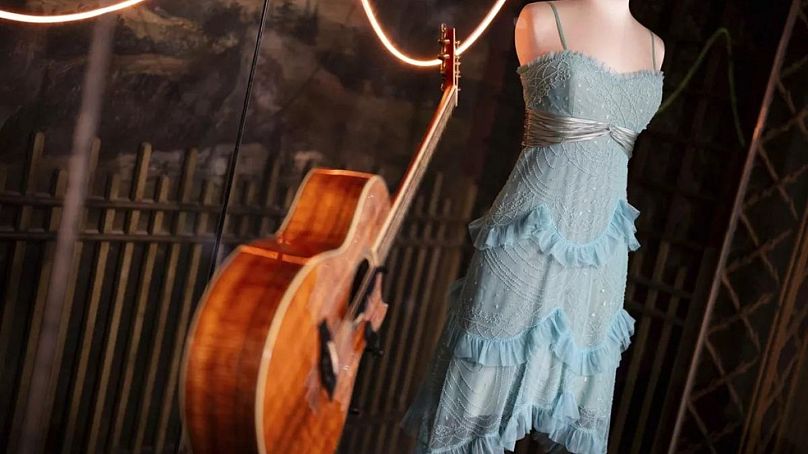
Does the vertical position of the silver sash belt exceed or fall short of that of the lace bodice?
it falls short

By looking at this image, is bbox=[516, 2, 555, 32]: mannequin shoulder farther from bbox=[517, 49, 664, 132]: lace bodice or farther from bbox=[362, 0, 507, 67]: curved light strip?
bbox=[362, 0, 507, 67]: curved light strip

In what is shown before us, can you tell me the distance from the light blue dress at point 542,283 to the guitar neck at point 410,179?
0.16 m

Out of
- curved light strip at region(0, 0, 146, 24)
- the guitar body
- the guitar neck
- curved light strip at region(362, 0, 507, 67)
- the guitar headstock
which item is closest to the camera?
the guitar body

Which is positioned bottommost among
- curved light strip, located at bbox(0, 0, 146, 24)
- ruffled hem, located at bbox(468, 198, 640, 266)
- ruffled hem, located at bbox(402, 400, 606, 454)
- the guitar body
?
ruffled hem, located at bbox(402, 400, 606, 454)

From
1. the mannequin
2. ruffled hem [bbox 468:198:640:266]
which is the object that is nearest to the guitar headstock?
the mannequin

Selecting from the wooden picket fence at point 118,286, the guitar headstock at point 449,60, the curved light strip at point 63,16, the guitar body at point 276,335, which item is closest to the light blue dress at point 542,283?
the guitar headstock at point 449,60

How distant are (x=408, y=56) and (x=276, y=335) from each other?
1.08 meters

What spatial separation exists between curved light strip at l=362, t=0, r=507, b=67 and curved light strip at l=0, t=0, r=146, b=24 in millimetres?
577

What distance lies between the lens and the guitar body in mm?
1628

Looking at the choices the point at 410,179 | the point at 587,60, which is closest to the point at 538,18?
the point at 587,60

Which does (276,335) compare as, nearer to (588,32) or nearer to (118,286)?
(118,286)

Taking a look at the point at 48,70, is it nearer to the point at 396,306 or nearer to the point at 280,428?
the point at 280,428

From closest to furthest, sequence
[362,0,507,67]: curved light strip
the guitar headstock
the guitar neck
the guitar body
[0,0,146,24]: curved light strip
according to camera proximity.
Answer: the guitar body → [0,0,146,24]: curved light strip → the guitar neck → the guitar headstock → [362,0,507,67]: curved light strip

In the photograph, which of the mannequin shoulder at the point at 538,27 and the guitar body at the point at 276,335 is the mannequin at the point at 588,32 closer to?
the mannequin shoulder at the point at 538,27
